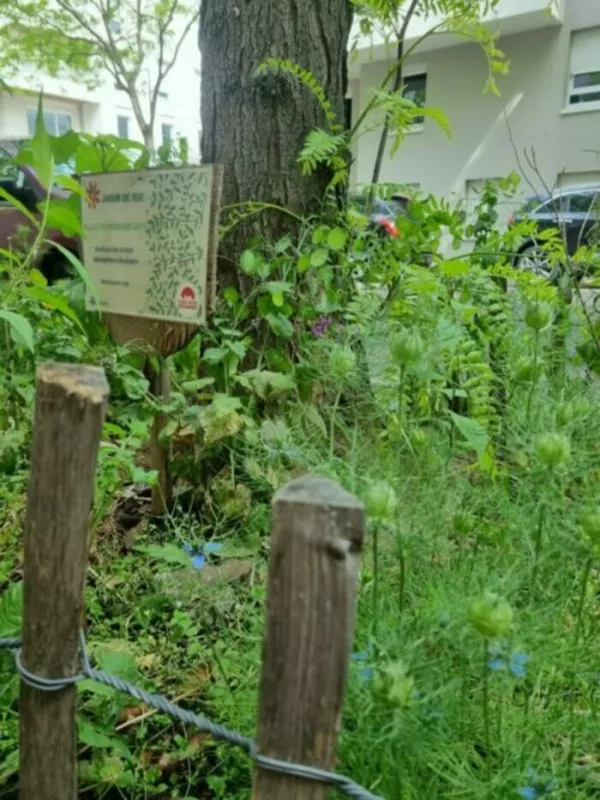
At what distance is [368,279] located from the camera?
219 centimetres

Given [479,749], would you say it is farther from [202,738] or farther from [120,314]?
[120,314]

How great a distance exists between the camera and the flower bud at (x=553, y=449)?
893 millimetres

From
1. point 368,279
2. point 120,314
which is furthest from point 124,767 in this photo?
point 368,279

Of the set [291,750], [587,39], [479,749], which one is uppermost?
[587,39]

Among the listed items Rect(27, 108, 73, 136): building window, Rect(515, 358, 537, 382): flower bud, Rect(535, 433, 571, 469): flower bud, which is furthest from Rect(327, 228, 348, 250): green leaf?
Rect(27, 108, 73, 136): building window

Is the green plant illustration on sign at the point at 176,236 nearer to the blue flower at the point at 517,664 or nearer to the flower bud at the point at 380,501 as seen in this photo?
the flower bud at the point at 380,501

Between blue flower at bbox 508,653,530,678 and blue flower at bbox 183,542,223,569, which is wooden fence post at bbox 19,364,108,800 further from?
blue flower at bbox 508,653,530,678

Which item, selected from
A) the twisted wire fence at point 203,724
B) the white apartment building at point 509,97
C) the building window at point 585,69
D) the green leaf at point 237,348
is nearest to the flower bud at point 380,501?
the twisted wire fence at point 203,724

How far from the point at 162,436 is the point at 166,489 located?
0.16 metres

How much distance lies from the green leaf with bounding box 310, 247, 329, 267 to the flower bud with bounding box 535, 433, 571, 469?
115 cm

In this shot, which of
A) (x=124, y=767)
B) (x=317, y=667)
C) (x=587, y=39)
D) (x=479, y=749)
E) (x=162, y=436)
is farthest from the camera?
(x=587, y=39)

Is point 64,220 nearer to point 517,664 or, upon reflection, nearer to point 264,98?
point 264,98

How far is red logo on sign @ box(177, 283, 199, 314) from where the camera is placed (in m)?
1.69

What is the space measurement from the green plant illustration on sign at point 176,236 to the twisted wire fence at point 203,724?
1.00 meters
